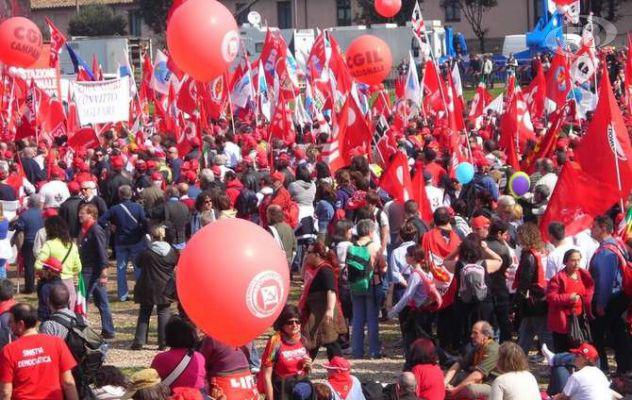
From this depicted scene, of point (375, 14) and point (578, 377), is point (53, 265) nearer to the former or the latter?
point (578, 377)

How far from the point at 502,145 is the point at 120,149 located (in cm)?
606

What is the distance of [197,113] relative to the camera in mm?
21656

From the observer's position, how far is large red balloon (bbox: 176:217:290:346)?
25.1ft

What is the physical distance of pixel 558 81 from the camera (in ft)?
80.5

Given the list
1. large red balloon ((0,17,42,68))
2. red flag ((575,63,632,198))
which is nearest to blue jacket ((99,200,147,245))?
Result: red flag ((575,63,632,198))

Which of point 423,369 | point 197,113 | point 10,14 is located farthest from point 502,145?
point 10,14

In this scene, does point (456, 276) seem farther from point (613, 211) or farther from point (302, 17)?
point (302, 17)

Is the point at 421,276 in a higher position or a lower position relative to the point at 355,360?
higher

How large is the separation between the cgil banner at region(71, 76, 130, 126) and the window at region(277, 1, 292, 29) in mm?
52243

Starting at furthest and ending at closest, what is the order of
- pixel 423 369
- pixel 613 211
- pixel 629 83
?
pixel 629 83 < pixel 613 211 < pixel 423 369

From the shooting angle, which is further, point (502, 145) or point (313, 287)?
point (502, 145)

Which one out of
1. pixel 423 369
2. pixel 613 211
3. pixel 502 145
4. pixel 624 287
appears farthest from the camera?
pixel 502 145

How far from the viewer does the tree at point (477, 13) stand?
64.6 m

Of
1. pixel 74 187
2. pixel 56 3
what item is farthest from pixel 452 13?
pixel 74 187
